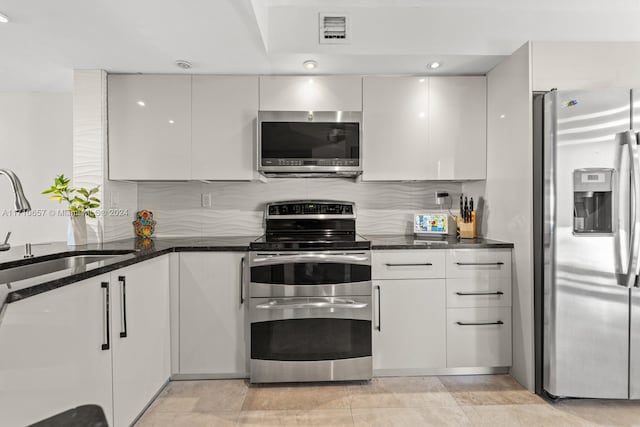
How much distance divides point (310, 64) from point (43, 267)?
2.06m

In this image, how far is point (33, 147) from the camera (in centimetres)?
300

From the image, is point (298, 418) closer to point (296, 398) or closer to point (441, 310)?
point (296, 398)

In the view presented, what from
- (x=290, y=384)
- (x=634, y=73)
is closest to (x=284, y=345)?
(x=290, y=384)

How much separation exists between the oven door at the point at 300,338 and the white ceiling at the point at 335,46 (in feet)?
5.32

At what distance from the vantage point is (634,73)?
2.15m

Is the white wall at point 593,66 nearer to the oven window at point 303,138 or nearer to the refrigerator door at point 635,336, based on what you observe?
the refrigerator door at point 635,336

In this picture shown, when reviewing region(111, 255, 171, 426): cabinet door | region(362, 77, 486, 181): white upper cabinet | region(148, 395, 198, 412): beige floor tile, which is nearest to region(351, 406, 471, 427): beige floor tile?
region(148, 395, 198, 412): beige floor tile

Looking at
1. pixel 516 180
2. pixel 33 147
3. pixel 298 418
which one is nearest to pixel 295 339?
pixel 298 418

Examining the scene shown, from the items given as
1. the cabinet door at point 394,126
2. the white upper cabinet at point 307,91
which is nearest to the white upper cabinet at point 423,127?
the cabinet door at point 394,126

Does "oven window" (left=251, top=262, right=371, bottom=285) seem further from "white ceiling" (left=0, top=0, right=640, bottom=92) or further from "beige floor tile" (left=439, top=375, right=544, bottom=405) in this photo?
"white ceiling" (left=0, top=0, right=640, bottom=92)

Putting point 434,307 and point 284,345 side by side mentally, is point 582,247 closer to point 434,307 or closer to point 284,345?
point 434,307

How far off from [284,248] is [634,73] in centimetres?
243

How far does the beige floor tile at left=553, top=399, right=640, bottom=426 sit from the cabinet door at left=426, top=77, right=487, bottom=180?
1.55m

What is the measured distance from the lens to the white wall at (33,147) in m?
2.98
